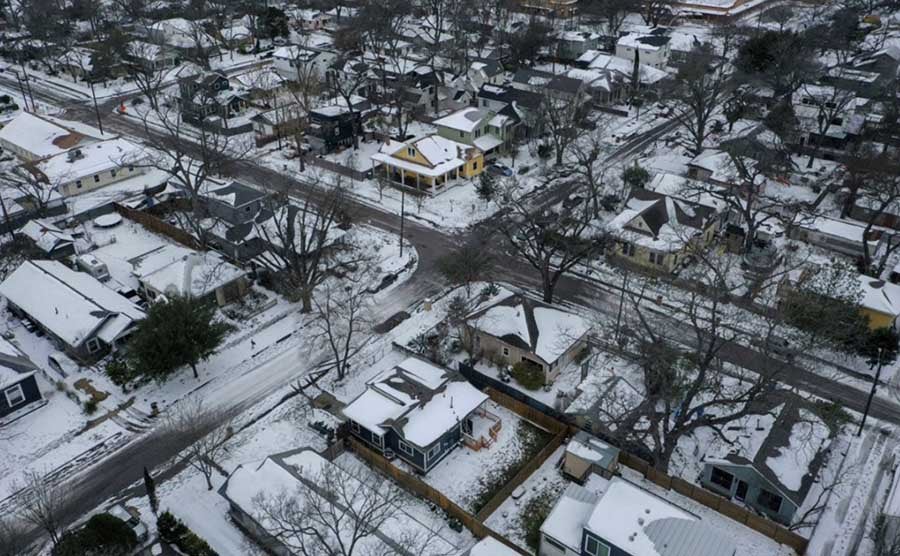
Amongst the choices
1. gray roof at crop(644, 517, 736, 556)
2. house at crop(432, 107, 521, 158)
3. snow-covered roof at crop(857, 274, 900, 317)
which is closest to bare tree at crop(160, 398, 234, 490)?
gray roof at crop(644, 517, 736, 556)

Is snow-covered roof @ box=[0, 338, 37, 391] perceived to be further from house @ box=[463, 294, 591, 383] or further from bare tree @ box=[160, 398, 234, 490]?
house @ box=[463, 294, 591, 383]

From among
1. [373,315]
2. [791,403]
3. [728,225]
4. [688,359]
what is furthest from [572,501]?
A: [728,225]

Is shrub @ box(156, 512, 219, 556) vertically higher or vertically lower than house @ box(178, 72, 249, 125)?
lower

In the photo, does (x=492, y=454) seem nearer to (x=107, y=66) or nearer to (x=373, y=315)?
(x=373, y=315)

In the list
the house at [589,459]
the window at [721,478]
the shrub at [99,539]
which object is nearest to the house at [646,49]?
the house at [589,459]

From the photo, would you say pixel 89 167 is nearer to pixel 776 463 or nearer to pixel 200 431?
pixel 200 431

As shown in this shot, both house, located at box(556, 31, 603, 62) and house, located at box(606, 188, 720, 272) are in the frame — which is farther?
house, located at box(556, 31, 603, 62)

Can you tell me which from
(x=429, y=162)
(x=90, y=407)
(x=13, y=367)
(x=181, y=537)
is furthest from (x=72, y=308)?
(x=429, y=162)

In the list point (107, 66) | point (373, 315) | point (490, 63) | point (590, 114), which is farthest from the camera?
point (107, 66)
